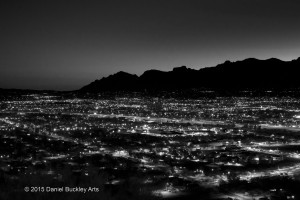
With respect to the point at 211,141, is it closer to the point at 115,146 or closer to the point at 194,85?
the point at 115,146

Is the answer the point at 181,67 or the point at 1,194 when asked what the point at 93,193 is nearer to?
the point at 1,194

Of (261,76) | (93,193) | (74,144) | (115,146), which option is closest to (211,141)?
(115,146)

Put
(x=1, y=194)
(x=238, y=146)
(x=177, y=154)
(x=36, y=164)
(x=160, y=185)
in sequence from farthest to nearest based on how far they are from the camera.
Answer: (x=238, y=146) < (x=177, y=154) < (x=36, y=164) < (x=160, y=185) < (x=1, y=194)

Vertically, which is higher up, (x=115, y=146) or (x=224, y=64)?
(x=224, y=64)

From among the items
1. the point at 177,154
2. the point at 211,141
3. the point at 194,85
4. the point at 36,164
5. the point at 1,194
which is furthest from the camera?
the point at 194,85

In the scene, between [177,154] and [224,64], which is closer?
[177,154]

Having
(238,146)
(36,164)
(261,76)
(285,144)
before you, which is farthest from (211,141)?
(261,76)
